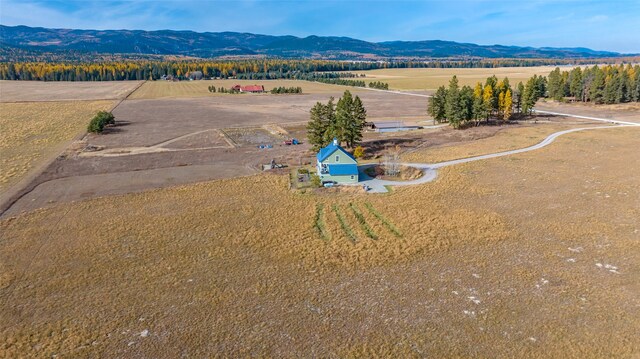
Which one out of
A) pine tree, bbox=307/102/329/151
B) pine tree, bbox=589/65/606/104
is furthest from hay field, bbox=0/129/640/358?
pine tree, bbox=589/65/606/104

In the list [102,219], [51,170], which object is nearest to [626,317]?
[102,219]

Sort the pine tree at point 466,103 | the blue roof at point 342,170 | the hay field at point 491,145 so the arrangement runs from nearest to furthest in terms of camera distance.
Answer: the blue roof at point 342,170
the hay field at point 491,145
the pine tree at point 466,103

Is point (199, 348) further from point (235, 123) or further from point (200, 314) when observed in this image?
point (235, 123)

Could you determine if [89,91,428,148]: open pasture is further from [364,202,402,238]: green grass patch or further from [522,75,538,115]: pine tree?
[364,202,402,238]: green grass patch

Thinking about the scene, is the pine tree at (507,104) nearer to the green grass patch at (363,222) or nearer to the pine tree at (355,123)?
the pine tree at (355,123)

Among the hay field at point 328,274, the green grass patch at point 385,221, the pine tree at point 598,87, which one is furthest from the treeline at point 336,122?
the pine tree at point 598,87

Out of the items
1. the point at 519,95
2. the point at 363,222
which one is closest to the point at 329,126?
the point at 363,222
